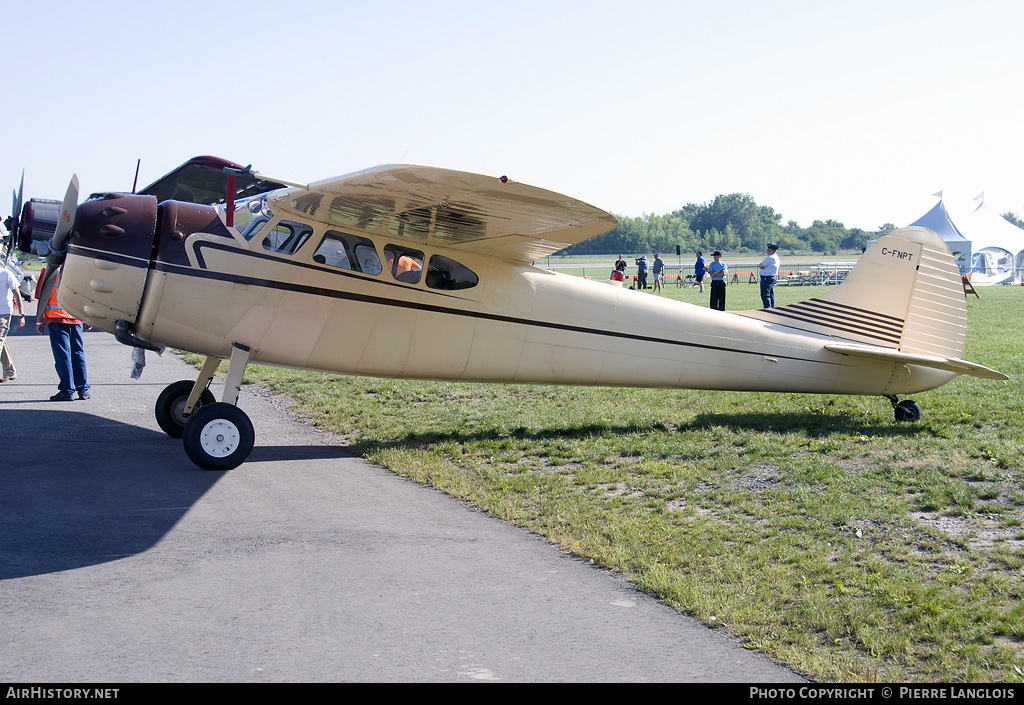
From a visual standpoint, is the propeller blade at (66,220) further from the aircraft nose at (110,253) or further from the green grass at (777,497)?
the green grass at (777,497)

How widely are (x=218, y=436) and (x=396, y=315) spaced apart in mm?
2013

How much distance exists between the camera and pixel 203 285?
25.2 feet

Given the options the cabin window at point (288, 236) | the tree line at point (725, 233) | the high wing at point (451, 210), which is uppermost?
the tree line at point (725, 233)

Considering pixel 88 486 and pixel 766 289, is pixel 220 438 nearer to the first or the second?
pixel 88 486

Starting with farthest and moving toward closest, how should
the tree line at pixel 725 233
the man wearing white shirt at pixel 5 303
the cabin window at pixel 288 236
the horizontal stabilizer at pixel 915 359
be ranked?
the tree line at pixel 725 233 → the man wearing white shirt at pixel 5 303 → the horizontal stabilizer at pixel 915 359 → the cabin window at pixel 288 236

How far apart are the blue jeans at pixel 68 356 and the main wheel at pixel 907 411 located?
10105mm

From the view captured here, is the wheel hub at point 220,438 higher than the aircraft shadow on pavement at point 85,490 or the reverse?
higher

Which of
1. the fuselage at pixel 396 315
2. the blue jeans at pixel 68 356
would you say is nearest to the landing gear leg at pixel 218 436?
the fuselage at pixel 396 315

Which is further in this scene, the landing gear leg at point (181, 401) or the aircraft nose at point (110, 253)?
the landing gear leg at point (181, 401)

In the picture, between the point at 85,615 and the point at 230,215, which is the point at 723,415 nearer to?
the point at 230,215

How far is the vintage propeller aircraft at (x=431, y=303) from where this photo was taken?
24.4 ft

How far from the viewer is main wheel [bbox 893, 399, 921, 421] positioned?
29.6 feet

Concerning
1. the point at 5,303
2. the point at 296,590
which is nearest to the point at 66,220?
the point at 296,590
